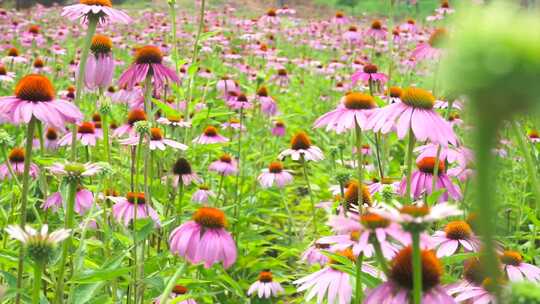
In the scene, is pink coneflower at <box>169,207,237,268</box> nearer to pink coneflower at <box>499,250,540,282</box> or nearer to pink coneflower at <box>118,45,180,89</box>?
pink coneflower at <box>499,250,540,282</box>

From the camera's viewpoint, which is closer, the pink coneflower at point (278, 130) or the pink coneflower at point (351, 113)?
the pink coneflower at point (351, 113)

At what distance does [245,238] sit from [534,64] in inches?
81.2

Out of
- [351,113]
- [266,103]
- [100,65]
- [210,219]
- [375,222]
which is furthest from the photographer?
[266,103]

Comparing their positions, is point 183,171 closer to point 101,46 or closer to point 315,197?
point 101,46

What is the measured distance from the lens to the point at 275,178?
277 cm

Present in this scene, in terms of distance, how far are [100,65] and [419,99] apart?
44.1 inches

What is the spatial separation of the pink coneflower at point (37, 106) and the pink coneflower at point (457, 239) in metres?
0.89

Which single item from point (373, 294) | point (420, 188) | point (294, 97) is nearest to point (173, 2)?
point (420, 188)

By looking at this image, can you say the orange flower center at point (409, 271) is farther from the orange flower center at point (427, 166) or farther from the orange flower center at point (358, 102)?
the orange flower center at point (427, 166)

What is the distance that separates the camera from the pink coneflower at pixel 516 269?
48.3 inches

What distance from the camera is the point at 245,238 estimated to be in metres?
2.34

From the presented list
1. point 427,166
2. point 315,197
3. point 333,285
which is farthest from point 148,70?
point 315,197

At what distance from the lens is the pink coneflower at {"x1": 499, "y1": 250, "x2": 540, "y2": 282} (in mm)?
1228

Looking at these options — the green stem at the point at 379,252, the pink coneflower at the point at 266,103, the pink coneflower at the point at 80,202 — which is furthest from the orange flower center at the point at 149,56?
the pink coneflower at the point at 266,103
